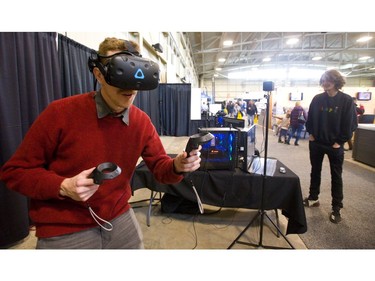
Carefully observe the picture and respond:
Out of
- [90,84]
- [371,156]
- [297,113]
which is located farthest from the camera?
[297,113]

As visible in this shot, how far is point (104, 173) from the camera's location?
64 cm

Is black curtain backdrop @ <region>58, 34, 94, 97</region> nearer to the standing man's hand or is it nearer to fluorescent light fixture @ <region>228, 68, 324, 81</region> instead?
the standing man's hand

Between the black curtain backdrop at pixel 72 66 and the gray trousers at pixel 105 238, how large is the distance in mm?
2001

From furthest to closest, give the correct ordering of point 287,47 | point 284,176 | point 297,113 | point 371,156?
point 287,47, point 297,113, point 371,156, point 284,176

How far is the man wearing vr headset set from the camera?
0.72m

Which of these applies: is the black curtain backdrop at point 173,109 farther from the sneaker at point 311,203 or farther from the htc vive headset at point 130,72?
the htc vive headset at point 130,72

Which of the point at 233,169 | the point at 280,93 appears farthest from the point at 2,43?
the point at 280,93

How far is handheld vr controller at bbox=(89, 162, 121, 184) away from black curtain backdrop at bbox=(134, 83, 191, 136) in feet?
22.3

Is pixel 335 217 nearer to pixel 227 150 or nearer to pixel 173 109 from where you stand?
pixel 227 150

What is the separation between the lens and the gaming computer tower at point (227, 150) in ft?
6.28

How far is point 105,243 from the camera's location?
950mm

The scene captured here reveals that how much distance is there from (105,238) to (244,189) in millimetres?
1372

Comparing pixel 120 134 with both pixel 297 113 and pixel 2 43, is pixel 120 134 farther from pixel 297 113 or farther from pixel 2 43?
pixel 297 113

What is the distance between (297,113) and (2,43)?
21.4 ft
